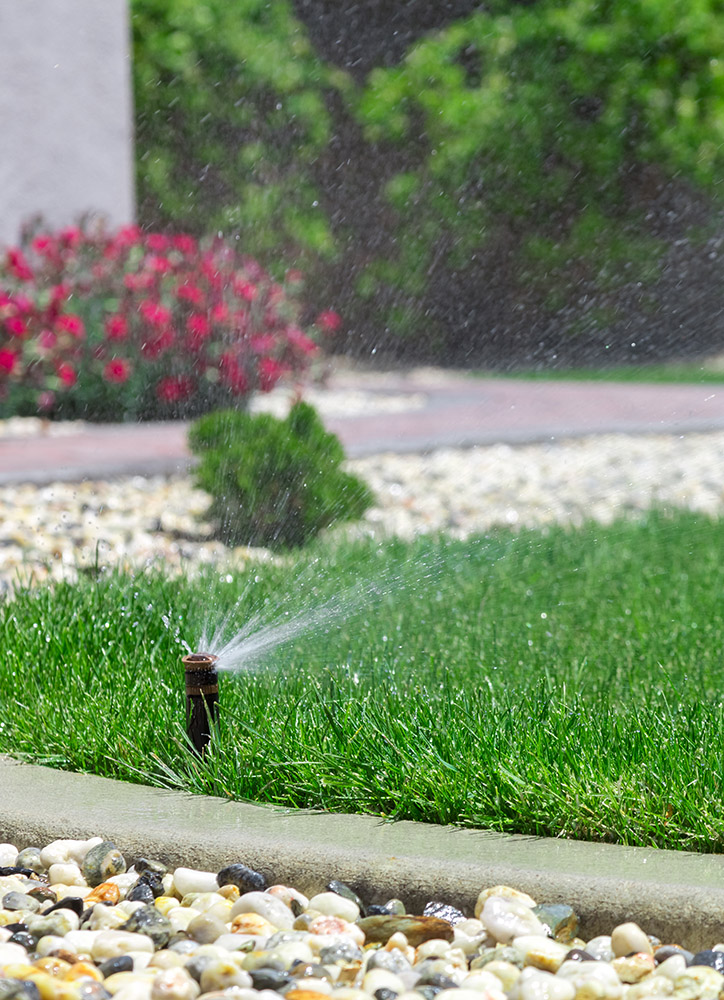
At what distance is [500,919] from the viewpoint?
1.78 m

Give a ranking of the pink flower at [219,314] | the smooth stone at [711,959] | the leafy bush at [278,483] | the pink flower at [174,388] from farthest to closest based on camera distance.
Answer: the pink flower at [219,314], the pink flower at [174,388], the leafy bush at [278,483], the smooth stone at [711,959]

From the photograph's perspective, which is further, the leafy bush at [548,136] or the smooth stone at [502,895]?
the leafy bush at [548,136]

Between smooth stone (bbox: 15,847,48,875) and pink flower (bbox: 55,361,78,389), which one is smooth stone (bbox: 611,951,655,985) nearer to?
smooth stone (bbox: 15,847,48,875)

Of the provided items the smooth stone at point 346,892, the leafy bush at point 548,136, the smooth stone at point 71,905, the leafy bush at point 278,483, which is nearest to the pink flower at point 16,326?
the leafy bush at point 278,483

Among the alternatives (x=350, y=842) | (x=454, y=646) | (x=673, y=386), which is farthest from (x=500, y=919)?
(x=673, y=386)

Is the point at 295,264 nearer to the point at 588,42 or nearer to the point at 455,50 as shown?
the point at 455,50

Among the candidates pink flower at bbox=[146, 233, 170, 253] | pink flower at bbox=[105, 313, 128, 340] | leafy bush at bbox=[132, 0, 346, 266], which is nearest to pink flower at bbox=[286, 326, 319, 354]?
pink flower at bbox=[146, 233, 170, 253]

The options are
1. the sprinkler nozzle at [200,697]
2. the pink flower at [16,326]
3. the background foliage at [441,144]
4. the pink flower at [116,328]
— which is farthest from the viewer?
the background foliage at [441,144]

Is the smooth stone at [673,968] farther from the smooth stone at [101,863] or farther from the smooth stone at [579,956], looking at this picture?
the smooth stone at [101,863]

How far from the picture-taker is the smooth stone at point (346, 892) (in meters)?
1.90

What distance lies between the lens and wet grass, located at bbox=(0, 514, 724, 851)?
2.09m

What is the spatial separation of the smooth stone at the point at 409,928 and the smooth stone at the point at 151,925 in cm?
27

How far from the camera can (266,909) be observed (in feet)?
6.11

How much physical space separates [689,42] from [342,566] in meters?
10.9
